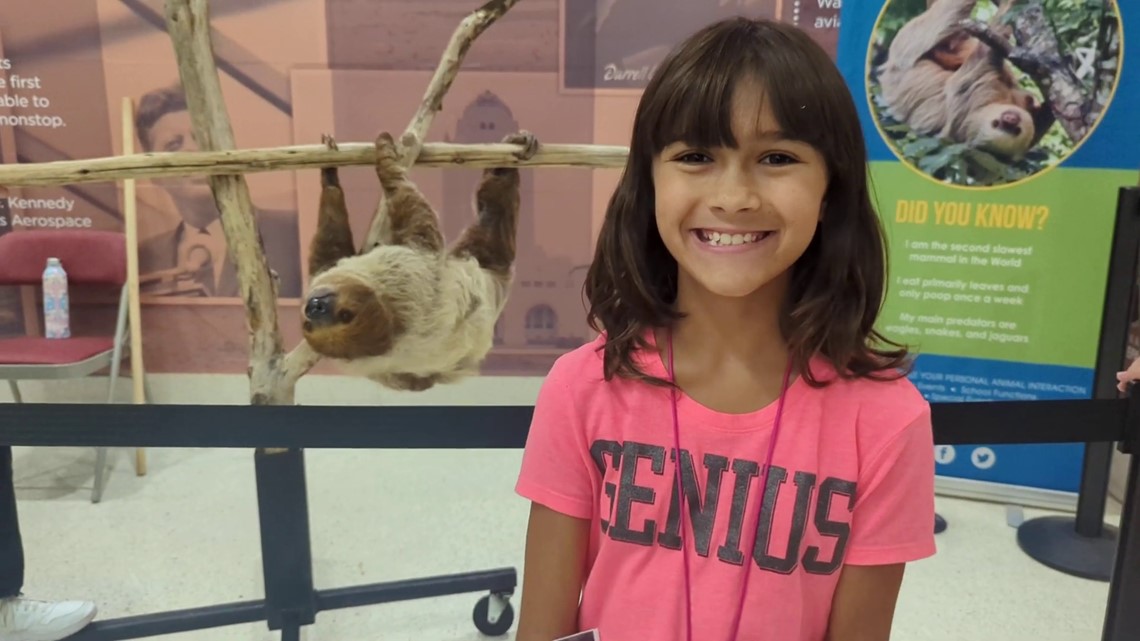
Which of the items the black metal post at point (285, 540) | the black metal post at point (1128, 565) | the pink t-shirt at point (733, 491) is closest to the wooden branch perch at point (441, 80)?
the black metal post at point (285, 540)

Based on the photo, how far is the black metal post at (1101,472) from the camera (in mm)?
2197


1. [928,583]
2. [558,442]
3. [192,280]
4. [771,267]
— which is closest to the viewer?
[771,267]

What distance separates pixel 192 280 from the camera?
192 centimetres

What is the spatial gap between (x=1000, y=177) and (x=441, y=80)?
1578 millimetres

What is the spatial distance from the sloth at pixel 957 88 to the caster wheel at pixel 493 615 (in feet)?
5.60

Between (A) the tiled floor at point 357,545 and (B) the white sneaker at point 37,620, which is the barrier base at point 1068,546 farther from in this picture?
(B) the white sneaker at point 37,620

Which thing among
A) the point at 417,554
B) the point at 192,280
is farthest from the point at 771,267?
the point at 417,554

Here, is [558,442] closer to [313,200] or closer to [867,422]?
[867,422]

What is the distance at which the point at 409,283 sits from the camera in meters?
1.83

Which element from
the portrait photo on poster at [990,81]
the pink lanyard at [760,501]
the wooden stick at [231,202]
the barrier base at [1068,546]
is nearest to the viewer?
the pink lanyard at [760,501]

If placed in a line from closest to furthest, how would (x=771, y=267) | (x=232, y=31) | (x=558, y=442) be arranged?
(x=771, y=267) < (x=558, y=442) < (x=232, y=31)

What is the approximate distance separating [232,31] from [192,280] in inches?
22.6

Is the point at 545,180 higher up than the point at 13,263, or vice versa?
the point at 545,180

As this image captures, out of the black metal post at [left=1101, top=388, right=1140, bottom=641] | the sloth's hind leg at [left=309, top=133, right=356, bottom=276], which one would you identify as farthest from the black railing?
the sloth's hind leg at [left=309, top=133, right=356, bottom=276]
